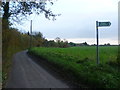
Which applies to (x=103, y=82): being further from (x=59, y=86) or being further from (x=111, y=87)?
(x=59, y=86)

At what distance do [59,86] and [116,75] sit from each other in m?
2.71

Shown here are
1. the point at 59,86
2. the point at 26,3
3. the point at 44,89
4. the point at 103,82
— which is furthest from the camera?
the point at 26,3

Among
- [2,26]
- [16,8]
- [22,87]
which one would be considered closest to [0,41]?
[2,26]

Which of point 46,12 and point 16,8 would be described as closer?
point 16,8

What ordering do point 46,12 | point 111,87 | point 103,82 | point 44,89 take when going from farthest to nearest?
point 46,12 < point 44,89 < point 103,82 < point 111,87

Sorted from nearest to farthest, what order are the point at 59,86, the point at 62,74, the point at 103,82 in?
the point at 103,82 < the point at 59,86 < the point at 62,74

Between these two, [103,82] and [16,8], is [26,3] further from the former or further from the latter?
[103,82]

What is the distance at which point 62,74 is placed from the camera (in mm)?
19688

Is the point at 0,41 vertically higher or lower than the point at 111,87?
higher

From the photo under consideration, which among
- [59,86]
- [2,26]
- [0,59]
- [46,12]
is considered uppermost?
[46,12]

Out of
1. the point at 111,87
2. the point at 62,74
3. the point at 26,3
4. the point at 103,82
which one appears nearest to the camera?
the point at 111,87

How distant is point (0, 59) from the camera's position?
1502cm

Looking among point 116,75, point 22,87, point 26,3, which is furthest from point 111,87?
point 26,3

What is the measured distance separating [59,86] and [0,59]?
3.08m
